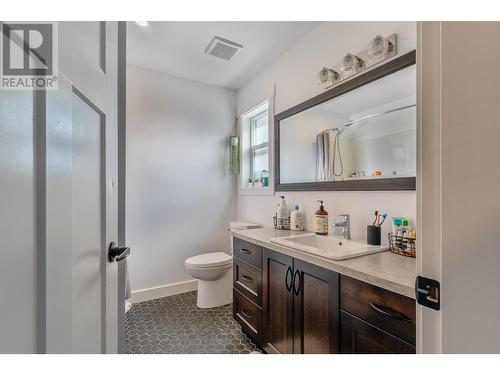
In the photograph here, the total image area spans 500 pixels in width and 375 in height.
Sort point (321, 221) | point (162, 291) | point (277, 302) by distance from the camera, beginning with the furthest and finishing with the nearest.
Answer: point (162, 291) → point (321, 221) → point (277, 302)

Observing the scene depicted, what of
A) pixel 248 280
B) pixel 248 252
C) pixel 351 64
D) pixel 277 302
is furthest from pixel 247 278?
pixel 351 64

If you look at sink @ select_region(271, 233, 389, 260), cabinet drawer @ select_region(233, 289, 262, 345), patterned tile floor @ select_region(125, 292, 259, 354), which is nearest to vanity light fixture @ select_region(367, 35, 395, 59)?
sink @ select_region(271, 233, 389, 260)

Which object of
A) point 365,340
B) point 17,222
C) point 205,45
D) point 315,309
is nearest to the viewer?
point 17,222

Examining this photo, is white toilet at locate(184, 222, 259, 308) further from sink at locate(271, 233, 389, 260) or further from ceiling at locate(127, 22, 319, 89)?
ceiling at locate(127, 22, 319, 89)

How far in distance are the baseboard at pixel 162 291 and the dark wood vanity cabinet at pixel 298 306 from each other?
4.59 feet

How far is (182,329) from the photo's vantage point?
1927 millimetres

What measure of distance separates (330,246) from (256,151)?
157 centimetres

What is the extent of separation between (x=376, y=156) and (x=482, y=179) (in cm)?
117

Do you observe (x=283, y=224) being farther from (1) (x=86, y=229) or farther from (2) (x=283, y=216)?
(1) (x=86, y=229)

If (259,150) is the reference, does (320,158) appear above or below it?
below

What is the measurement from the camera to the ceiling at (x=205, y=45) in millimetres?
1850

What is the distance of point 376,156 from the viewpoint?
151 cm

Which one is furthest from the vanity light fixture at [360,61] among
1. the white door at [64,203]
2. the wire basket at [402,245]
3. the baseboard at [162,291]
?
the baseboard at [162,291]
